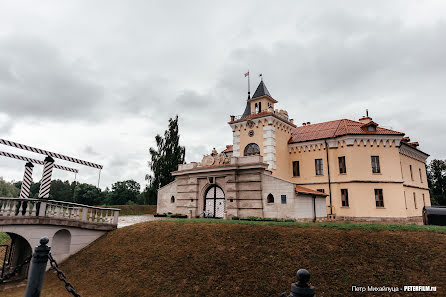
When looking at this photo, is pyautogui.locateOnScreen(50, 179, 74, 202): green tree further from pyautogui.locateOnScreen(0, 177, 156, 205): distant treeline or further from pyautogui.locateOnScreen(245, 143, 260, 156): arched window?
pyautogui.locateOnScreen(245, 143, 260, 156): arched window

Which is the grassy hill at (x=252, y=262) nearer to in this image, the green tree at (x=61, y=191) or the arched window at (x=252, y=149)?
the arched window at (x=252, y=149)

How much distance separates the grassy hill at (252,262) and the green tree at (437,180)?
4885 centimetres

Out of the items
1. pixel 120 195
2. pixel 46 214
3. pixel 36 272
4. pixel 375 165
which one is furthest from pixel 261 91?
pixel 120 195

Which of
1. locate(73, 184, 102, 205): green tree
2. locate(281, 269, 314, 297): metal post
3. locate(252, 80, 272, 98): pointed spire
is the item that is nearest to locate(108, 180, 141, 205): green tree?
locate(73, 184, 102, 205): green tree

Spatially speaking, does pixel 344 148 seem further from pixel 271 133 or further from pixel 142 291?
pixel 142 291

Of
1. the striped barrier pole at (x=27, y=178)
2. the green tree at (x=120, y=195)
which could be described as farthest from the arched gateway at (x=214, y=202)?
the green tree at (x=120, y=195)

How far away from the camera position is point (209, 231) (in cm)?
1602

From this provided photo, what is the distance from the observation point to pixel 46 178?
18.7 meters

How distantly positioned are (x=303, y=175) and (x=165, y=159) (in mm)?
22174

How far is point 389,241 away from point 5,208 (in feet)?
71.7

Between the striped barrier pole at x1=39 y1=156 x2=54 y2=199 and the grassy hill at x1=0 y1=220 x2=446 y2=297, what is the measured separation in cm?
517

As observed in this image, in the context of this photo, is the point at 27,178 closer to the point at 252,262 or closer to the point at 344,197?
the point at 252,262

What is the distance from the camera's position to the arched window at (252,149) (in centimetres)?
2933

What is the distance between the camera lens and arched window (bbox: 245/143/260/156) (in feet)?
96.2
